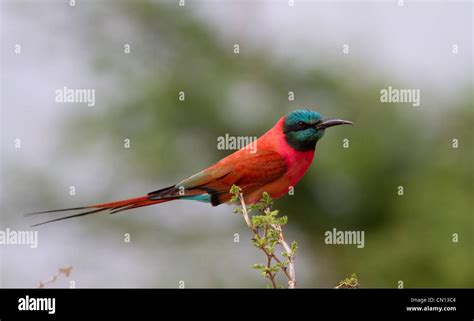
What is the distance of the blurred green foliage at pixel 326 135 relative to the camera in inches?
305

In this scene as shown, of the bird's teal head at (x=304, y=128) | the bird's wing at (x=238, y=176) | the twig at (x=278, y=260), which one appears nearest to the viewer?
the twig at (x=278, y=260)

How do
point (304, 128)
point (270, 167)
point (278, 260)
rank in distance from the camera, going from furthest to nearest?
point (270, 167), point (304, 128), point (278, 260)

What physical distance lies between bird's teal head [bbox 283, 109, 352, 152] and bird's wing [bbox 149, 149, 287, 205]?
117mm

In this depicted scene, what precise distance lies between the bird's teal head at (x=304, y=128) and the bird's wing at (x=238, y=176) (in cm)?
12

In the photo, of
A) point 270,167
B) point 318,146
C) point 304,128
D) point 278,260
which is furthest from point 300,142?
point 318,146

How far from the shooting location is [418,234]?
26.8 ft

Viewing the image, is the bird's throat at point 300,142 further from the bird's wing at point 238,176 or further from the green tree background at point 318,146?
the green tree background at point 318,146

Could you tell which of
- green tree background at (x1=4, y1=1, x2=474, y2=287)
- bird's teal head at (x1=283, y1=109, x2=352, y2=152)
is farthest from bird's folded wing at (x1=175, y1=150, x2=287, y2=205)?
green tree background at (x1=4, y1=1, x2=474, y2=287)

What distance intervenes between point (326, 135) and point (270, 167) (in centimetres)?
436

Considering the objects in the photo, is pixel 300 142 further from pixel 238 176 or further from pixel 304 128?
pixel 238 176

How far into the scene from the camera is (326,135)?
7.64 meters

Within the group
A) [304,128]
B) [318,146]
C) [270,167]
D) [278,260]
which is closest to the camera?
[278,260]

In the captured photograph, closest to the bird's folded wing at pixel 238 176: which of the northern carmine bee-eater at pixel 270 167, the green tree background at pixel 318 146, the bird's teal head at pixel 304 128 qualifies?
the northern carmine bee-eater at pixel 270 167
